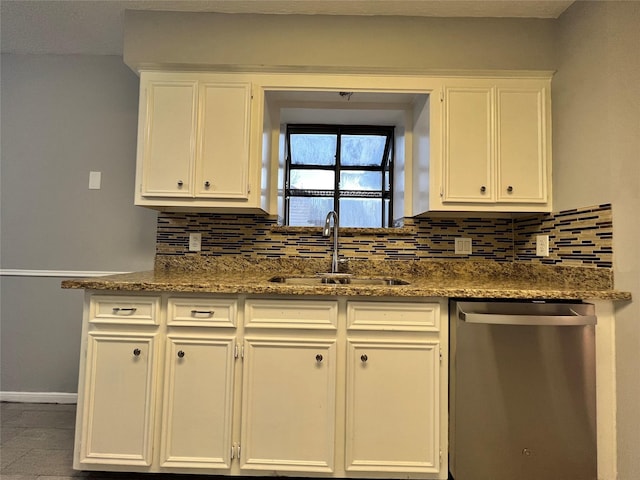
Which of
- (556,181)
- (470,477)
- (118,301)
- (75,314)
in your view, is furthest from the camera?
(75,314)

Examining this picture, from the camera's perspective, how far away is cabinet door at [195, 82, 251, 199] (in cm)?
188

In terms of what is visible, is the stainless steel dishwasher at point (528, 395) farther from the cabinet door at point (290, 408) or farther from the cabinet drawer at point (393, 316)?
the cabinet door at point (290, 408)

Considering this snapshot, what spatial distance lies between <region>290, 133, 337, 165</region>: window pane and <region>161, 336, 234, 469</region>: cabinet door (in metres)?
1.40

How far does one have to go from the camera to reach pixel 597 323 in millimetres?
1457

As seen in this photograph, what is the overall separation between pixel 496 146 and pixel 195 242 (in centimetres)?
180

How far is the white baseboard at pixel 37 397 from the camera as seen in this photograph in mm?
2301

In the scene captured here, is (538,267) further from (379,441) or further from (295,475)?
(295,475)

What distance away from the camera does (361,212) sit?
7.92 feet

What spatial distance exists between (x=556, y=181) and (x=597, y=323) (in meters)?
0.76

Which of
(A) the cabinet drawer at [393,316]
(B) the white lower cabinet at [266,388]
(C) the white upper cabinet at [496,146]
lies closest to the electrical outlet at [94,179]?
(B) the white lower cabinet at [266,388]

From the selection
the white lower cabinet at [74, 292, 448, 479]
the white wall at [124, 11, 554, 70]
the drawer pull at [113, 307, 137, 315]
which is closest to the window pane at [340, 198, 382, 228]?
the white wall at [124, 11, 554, 70]

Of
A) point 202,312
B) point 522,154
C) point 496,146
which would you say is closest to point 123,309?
point 202,312

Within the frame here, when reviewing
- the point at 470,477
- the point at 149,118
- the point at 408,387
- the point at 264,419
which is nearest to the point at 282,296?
the point at 264,419

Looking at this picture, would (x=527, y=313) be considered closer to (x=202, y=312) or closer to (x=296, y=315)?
(x=296, y=315)
